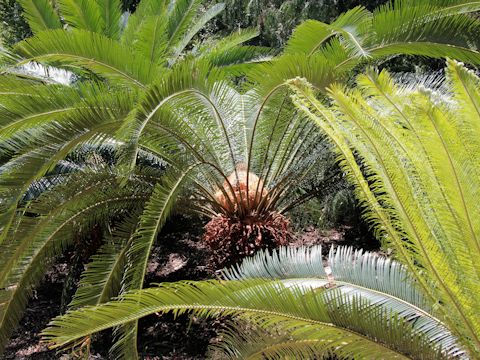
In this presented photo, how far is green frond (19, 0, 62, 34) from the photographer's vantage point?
25.7 feet

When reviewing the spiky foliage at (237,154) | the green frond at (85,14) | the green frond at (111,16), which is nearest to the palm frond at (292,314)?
the spiky foliage at (237,154)

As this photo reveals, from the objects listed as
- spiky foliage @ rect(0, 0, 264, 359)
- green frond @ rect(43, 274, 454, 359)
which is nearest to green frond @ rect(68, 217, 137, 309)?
spiky foliage @ rect(0, 0, 264, 359)

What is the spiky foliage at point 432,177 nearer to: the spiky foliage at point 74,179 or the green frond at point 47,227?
the spiky foliage at point 74,179

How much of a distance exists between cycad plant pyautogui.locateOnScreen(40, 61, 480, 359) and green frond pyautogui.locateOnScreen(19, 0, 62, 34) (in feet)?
17.3

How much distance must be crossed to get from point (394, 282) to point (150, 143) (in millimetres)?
2640

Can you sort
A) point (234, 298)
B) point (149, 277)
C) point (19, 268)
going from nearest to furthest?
1. point (234, 298)
2. point (19, 268)
3. point (149, 277)

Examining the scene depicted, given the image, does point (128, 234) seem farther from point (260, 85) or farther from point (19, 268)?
point (260, 85)

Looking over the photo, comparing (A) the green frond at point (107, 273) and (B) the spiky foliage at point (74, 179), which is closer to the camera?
(B) the spiky foliage at point (74, 179)

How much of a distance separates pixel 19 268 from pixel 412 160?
306 cm

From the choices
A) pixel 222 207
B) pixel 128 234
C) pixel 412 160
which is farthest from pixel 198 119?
pixel 412 160

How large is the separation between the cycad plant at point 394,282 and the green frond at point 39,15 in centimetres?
526

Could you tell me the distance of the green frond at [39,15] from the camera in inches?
308

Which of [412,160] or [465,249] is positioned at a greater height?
[412,160]

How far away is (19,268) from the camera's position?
4520mm
